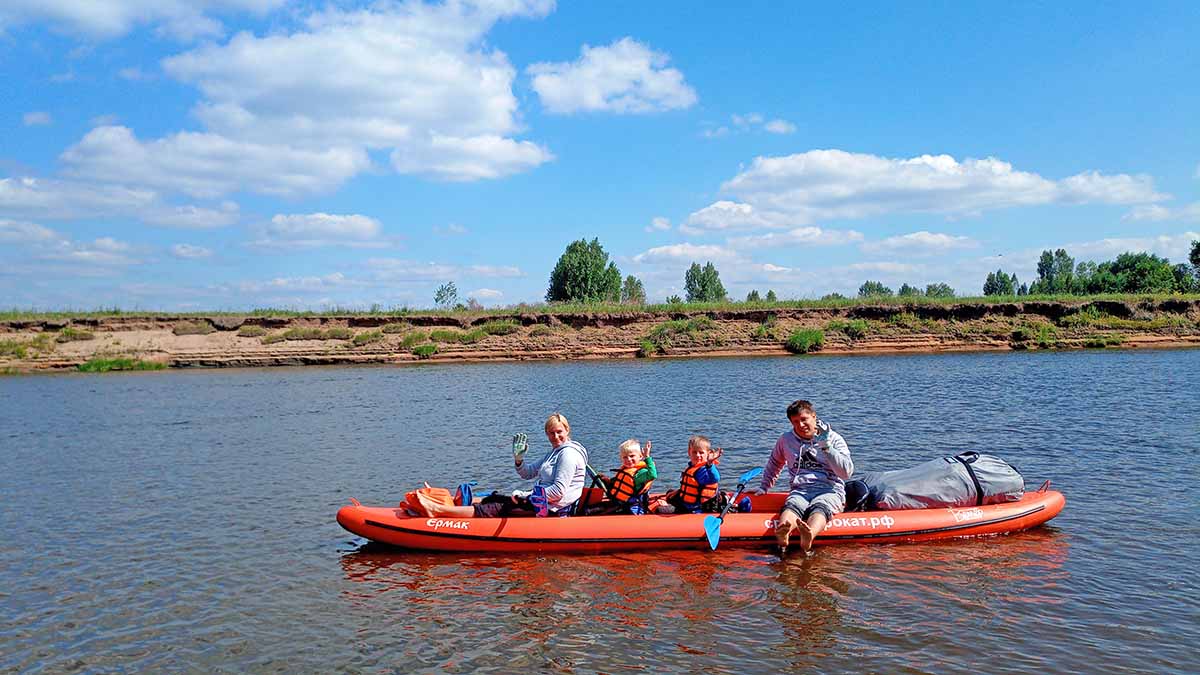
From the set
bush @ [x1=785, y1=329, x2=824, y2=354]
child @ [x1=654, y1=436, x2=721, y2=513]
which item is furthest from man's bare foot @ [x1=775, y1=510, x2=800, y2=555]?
bush @ [x1=785, y1=329, x2=824, y2=354]

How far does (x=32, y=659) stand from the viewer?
6.31 m

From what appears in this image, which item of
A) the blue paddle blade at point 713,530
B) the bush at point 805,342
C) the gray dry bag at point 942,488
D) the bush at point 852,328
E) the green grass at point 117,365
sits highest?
the bush at point 852,328

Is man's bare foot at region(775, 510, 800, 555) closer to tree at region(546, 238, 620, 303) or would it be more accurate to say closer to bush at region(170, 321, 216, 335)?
bush at region(170, 321, 216, 335)

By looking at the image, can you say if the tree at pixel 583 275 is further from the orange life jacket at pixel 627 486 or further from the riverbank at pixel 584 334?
the orange life jacket at pixel 627 486

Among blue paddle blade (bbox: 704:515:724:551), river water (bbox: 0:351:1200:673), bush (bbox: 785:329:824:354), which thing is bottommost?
river water (bbox: 0:351:1200:673)

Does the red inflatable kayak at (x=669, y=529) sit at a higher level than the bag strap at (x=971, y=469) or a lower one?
lower

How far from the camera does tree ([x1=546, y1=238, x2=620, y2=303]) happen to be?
69875 millimetres

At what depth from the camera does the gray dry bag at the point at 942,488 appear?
9039 mm

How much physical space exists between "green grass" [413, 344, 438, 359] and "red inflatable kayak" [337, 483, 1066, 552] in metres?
29.0

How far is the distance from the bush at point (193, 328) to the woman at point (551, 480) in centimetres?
3546

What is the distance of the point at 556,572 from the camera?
8.18 m

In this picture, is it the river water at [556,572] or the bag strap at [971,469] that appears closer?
the river water at [556,572]

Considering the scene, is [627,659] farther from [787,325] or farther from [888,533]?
[787,325]

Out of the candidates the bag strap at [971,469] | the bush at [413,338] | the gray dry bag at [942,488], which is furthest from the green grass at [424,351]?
the bag strap at [971,469]
